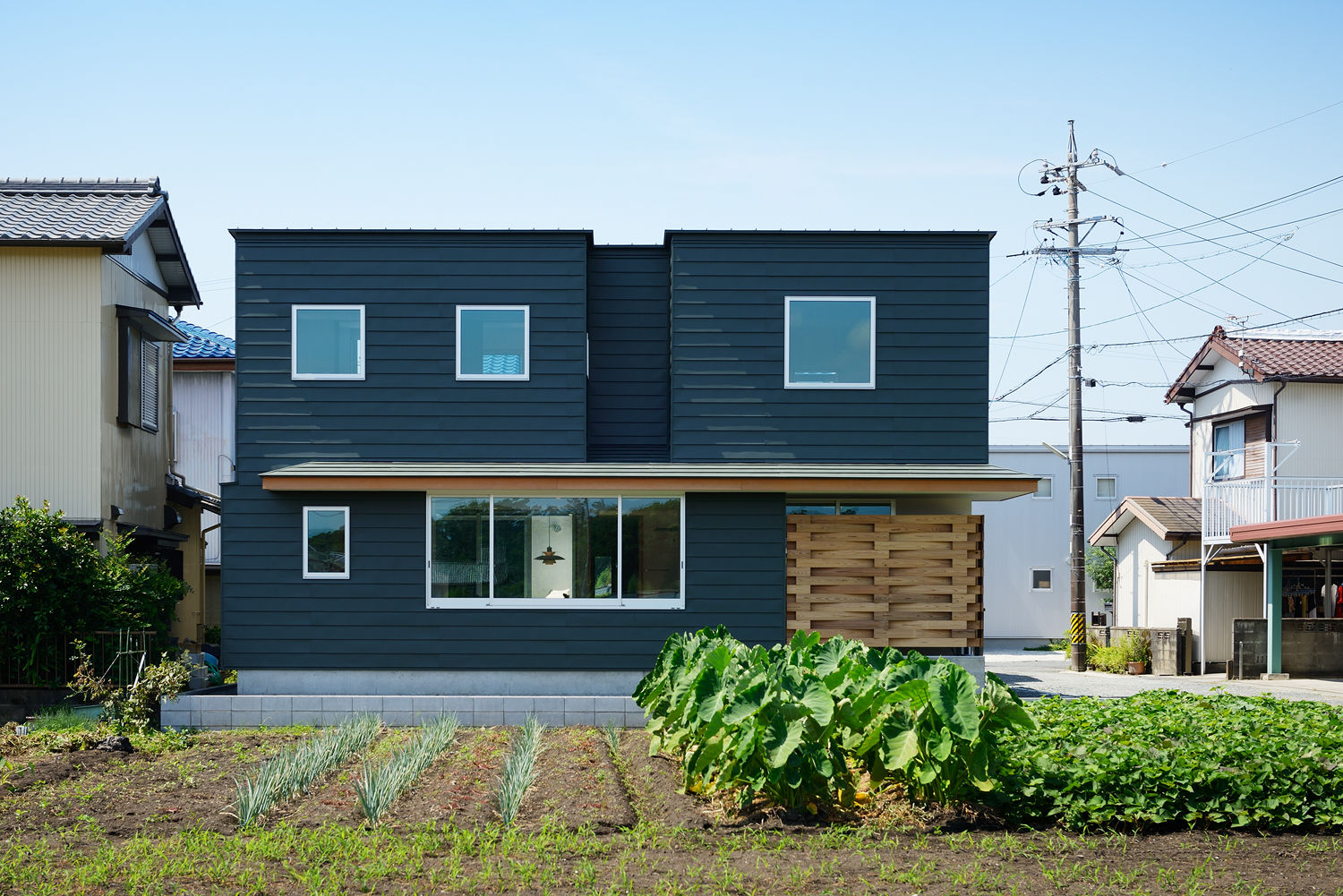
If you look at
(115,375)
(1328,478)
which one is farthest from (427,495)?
(1328,478)

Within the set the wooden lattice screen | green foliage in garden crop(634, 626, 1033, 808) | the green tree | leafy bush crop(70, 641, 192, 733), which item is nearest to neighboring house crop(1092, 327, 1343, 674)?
the green tree

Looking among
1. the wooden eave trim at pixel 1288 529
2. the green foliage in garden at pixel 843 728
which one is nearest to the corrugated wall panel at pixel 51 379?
the green foliage in garden at pixel 843 728

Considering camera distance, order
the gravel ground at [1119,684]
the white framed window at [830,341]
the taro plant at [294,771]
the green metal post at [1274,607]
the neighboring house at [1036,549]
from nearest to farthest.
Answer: the taro plant at [294,771] → the white framed window at [830,341] → the gravel ground at [1119,684] → the green metal post at [1274,607] → the neighboring house at [1036,549]

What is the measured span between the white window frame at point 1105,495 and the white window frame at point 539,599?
924 inches

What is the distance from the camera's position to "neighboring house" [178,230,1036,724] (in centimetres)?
1434

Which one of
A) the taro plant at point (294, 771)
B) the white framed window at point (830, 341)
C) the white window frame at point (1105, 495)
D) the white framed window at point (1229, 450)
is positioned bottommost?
the taro plant at point (294, 771)

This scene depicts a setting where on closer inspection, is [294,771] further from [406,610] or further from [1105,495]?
[1105,495]

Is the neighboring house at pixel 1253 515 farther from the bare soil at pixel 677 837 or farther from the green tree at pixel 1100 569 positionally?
the bare soil at pixel 677 837

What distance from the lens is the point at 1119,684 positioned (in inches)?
801

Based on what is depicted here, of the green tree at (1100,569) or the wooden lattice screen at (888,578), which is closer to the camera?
the wooden lattice screen at (888,578)

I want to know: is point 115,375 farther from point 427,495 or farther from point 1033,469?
point 1033,469

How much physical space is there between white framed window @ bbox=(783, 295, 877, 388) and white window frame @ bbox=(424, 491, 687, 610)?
2298 millimetres

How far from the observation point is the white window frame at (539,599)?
1439 centimetres

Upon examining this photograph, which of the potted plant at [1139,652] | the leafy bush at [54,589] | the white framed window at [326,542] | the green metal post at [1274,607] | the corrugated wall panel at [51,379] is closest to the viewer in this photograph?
the leafy bush at [54,589]
